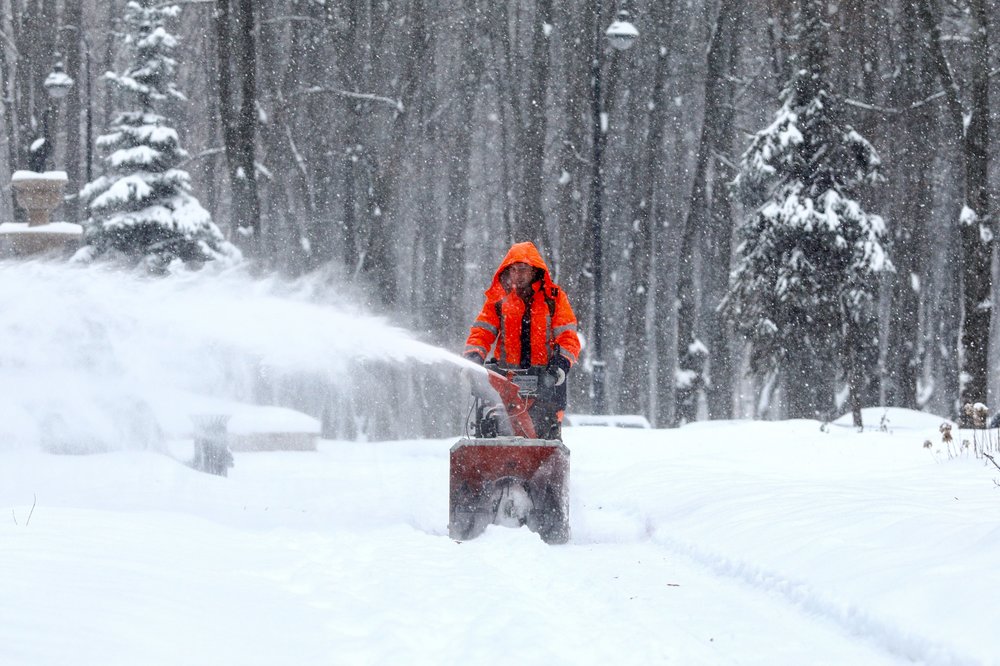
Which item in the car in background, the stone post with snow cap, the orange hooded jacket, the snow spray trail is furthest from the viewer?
the car in background

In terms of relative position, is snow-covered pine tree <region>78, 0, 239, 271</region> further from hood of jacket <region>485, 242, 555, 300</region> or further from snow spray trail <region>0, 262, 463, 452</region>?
hood of jacket <region>485, 242, 555, 300</region>

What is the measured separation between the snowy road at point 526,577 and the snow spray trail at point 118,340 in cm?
Answer: 174

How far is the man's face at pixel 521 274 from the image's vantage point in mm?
9203

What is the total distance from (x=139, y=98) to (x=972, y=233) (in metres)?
17.5

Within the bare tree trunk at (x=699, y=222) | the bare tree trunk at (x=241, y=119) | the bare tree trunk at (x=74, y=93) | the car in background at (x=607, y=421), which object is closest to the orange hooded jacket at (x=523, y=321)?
the car in background at (x=607, y=421)

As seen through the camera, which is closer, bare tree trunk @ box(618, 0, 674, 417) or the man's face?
the man's face

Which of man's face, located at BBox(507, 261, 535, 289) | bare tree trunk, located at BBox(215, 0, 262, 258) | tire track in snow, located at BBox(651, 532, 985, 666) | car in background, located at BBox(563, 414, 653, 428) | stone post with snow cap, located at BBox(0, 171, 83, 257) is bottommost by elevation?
car in background, located at BBox(563, 414, 653, 428)

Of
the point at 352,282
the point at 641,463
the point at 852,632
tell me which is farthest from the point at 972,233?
the point at 852,632

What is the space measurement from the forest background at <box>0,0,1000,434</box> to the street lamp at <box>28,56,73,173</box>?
312mm

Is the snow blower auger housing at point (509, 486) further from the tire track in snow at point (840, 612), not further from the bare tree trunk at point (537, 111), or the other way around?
the bare tree trunk at point (537, 111)

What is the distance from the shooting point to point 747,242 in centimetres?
2367

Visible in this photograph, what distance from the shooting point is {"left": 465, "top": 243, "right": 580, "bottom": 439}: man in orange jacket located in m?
8.95

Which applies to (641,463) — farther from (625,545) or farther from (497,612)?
(497,612)

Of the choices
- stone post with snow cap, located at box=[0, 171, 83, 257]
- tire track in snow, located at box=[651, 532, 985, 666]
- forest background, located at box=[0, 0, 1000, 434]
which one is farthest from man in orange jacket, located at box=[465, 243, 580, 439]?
forest background, located at box=[0, 0, 1000, 434]
